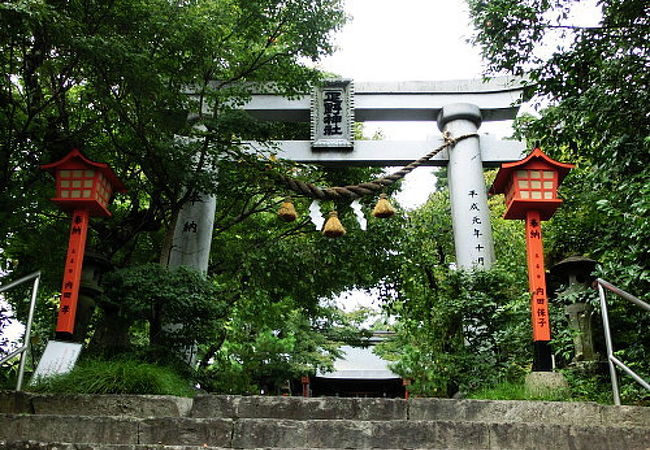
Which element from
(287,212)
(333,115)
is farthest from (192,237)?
(333,115)

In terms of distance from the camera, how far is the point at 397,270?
1059cm

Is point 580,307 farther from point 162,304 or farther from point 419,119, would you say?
point 419,119

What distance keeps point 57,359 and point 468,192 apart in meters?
6.46

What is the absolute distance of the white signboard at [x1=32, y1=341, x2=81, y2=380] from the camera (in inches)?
205

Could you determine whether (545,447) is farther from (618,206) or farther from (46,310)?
(46,310)

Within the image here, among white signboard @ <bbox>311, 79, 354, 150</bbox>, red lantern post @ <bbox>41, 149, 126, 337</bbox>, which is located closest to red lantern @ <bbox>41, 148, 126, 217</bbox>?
red lantern post @ <bbox>41, 149, 126, 337</bbox>

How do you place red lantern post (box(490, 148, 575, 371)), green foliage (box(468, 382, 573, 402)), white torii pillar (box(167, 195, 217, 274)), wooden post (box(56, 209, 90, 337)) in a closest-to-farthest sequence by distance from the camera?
green foliage (box(468, 382, 573, 402)) → wooden post (box(56, 209, 90, 337)) → red lantern post (box(490, 148, 575, 371)) → white torii pillar (box(167, 195, 217, 274))

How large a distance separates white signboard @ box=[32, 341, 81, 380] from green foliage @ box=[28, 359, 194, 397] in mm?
119

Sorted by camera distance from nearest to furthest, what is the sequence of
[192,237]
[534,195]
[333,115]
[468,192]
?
[534,195]
[192,237]
[468,192]
[333,115]

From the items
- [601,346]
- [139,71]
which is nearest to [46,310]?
[139,71]

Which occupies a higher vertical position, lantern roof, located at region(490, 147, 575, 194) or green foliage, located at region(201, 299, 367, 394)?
lantern roof, located at region(490, 147, 575, 194)

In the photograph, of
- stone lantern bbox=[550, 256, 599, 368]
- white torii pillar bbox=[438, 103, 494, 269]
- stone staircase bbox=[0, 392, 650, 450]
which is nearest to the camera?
stone staircase bbox=[0, 392, 650, 450]

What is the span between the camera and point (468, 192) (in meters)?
9.46

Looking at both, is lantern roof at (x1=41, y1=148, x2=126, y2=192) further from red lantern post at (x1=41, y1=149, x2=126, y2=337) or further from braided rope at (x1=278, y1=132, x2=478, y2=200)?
braided rope at (x1=278, y1=132, x2=478, y2=200)
